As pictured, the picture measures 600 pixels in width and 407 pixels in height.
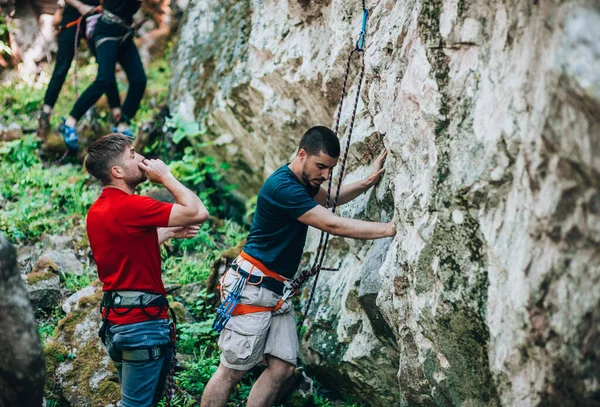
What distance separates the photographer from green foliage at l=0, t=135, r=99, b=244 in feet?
22.9

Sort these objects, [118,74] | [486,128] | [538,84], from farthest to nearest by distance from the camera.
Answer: [118,74] < [486,128] < [538,84]

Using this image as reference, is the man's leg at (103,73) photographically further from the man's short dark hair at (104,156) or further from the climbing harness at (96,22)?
the man's short dark hair at (104,156)

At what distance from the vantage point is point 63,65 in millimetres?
8102

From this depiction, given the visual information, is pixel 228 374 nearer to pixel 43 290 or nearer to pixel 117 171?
pixel 117 171

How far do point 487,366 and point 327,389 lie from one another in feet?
7.33

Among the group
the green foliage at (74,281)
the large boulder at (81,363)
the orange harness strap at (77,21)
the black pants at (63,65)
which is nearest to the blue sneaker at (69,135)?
the black pants at (63,65)

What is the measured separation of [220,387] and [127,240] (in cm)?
139

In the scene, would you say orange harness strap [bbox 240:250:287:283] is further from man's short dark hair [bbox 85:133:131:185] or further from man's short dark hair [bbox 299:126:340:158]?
man's short dark hair [bbox 85:133:131:185]

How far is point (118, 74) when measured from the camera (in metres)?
10.6

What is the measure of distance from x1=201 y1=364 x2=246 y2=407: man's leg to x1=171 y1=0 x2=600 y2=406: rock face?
93 centimetres

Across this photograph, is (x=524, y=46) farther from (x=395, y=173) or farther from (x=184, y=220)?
(x=184, y=220)

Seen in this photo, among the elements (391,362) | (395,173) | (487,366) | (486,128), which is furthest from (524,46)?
(391,362)

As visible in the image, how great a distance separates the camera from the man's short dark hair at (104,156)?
152 inches

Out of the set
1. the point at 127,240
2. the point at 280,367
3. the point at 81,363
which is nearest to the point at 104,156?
the point at 127,240
